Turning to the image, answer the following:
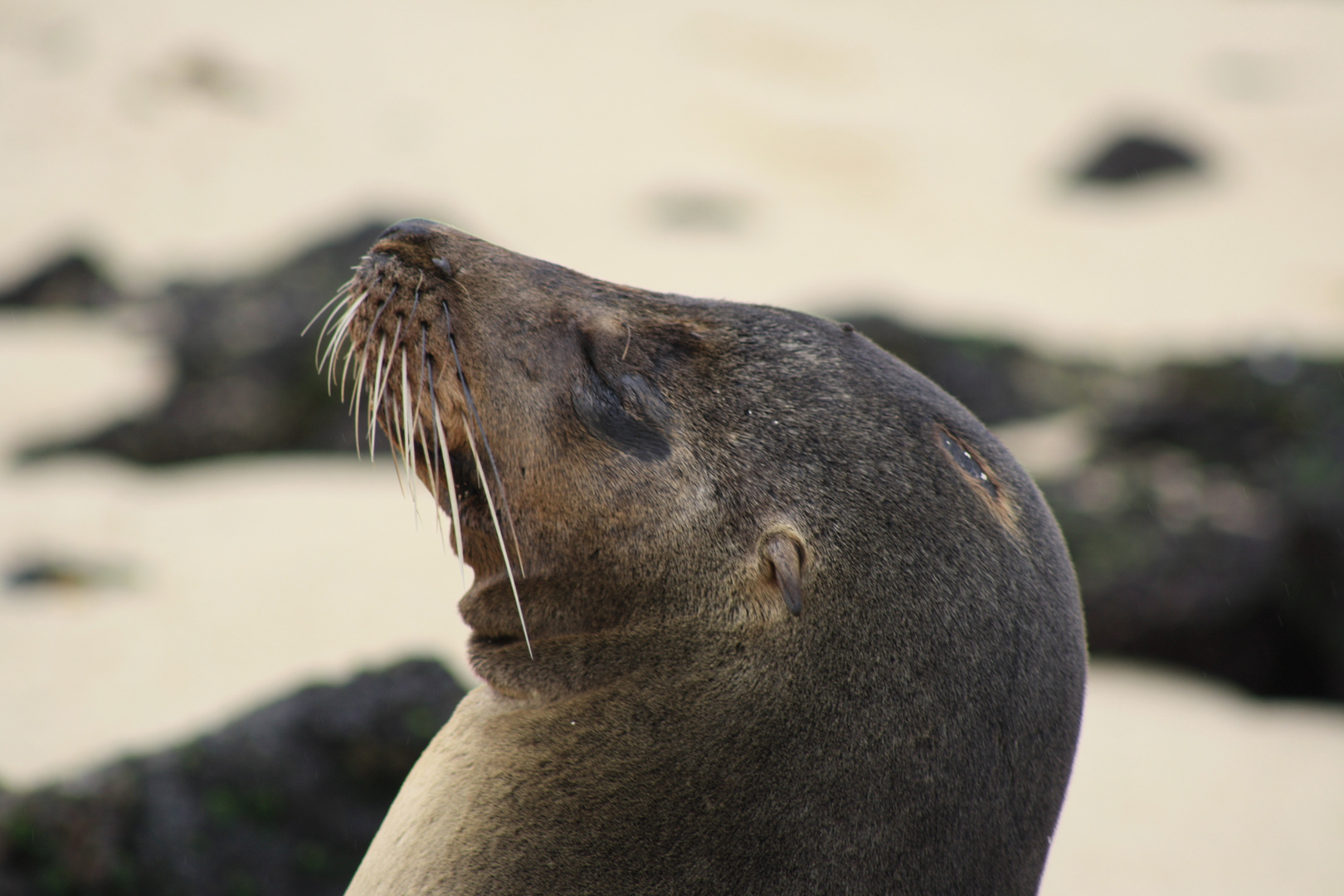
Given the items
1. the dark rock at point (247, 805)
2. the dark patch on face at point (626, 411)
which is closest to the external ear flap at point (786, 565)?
the dark patch on face at point (626, 411)

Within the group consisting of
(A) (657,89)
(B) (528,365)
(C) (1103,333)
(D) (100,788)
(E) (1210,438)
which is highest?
(A) (657,89)

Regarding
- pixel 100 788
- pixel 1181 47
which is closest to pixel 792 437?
pixel 100 788

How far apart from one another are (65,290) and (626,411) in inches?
519

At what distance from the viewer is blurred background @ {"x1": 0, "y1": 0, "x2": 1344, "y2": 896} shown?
5.46 meters

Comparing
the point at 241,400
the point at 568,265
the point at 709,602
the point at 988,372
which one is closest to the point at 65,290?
the point at 241,400

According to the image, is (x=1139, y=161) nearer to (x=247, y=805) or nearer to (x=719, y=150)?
(x=719, y=150)

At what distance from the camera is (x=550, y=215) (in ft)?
70.4

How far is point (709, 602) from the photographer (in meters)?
2.38

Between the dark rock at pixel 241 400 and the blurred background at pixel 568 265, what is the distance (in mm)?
34

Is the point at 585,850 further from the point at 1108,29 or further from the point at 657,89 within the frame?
the point at 1108,29

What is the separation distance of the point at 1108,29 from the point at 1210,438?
1335 inches

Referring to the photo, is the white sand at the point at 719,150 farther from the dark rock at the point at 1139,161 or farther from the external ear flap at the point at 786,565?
the external ear flap at the point at 786,565

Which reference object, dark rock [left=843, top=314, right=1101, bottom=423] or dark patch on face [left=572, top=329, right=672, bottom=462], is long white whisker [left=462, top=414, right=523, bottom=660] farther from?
dark rock [left=843, top=314, right=1101, bottom=423]

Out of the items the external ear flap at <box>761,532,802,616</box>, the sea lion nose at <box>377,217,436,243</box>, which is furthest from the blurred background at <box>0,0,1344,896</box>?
the external ear flap at <box>761,532,802,616</box>
